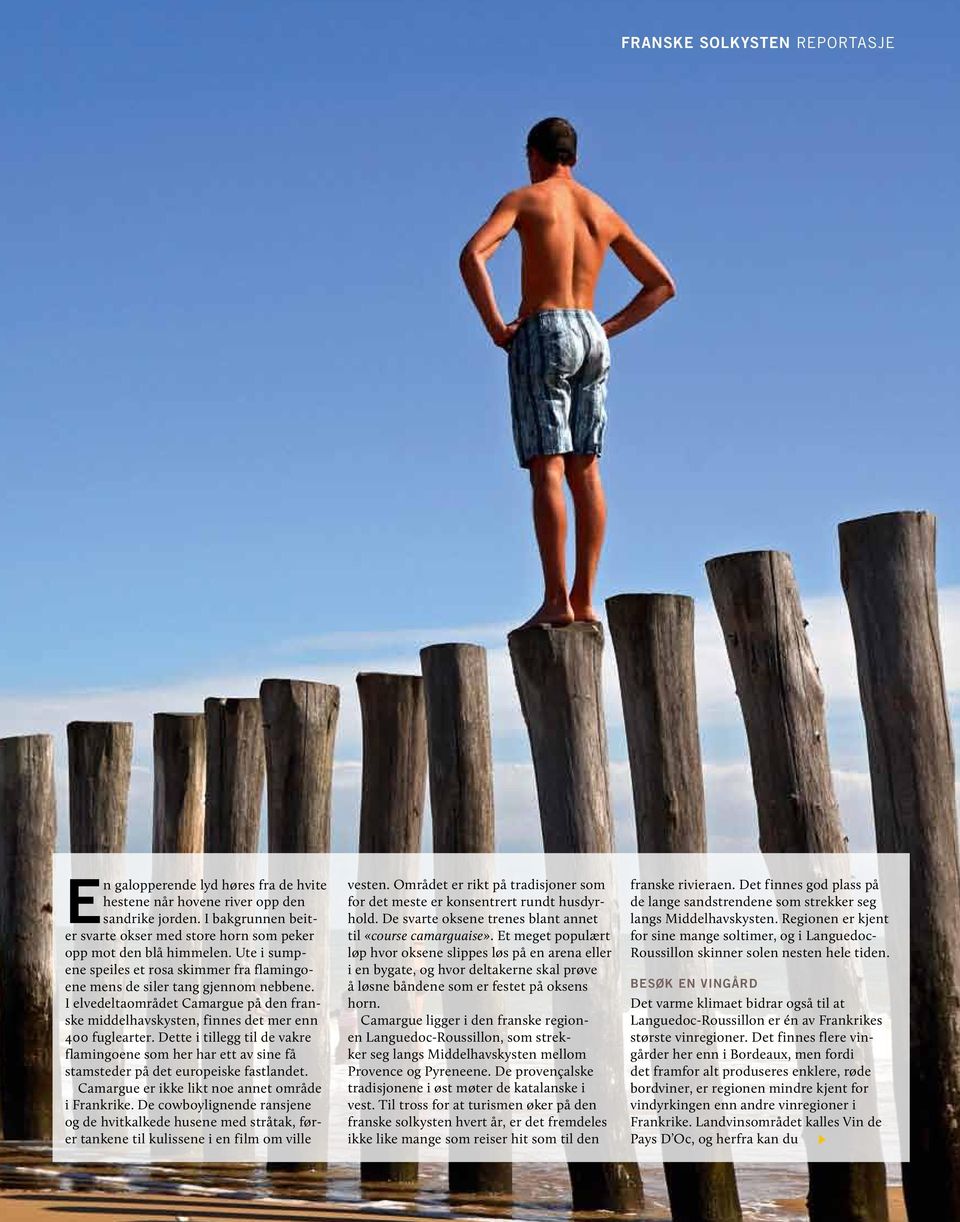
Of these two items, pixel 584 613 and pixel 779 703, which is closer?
pixel 779 703

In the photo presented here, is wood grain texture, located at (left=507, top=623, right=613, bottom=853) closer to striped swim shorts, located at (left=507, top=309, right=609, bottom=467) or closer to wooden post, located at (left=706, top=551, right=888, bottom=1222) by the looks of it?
wooden post, located at (left=706, top=551, right=888, bottom=1222)

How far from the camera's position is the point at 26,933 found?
8805mm

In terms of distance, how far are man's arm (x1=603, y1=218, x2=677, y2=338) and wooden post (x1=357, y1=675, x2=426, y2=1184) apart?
5.92ft

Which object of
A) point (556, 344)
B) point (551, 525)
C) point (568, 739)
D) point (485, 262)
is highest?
point (485, 262)

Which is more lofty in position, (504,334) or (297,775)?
(504,334)

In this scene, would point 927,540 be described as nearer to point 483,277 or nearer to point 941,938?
point 941,938

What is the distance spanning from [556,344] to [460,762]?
1.76 m

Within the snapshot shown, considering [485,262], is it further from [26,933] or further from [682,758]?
[26,933]

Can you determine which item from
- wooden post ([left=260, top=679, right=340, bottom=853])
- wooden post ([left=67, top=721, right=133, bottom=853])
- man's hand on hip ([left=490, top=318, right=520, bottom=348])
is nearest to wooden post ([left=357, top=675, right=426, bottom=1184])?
wooden post ([left=260, top=679, right=340, bottom=853])

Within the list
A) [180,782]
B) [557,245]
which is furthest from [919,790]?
[180,782]

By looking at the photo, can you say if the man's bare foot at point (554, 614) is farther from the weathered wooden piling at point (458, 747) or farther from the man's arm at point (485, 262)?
the man's arm at point (485, 262)

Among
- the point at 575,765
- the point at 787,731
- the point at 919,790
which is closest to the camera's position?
the point at 919,790

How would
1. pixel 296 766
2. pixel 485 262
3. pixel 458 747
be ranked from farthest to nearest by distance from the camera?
pixel 296 766 → pixel 485 262 → pixel 458 747

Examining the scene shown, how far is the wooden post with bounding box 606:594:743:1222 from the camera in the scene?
5938 millimetres
